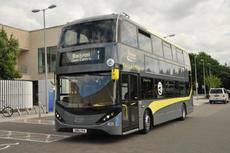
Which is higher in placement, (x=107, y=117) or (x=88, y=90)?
(x=88, y=90)

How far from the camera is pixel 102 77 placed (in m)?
12.1

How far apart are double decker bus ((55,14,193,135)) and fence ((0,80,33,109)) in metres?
16.9

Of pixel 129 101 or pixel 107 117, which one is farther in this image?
pixel 129 101

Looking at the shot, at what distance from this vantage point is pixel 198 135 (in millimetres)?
13797

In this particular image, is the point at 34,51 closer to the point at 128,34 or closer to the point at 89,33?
the point at 128,34

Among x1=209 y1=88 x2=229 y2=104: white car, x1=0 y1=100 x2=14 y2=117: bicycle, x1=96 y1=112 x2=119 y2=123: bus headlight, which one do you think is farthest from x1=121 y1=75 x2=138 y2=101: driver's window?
x1=209 y1=88 x2=229 y2=104: white car

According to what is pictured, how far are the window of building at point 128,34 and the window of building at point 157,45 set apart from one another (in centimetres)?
219

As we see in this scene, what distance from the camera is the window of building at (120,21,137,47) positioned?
12792mm

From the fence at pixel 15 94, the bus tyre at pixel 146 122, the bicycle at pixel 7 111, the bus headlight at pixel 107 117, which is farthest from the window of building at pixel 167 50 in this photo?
the fence at pixel 15 94

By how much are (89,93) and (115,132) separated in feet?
5.06

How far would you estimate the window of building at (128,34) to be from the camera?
12.8m

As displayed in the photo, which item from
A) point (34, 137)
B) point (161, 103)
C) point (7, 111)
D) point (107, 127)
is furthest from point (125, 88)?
point (7, 111)

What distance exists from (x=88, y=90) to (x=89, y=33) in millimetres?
2043

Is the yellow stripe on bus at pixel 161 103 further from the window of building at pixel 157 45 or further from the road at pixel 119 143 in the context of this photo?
the window of building at pixel 157 45
